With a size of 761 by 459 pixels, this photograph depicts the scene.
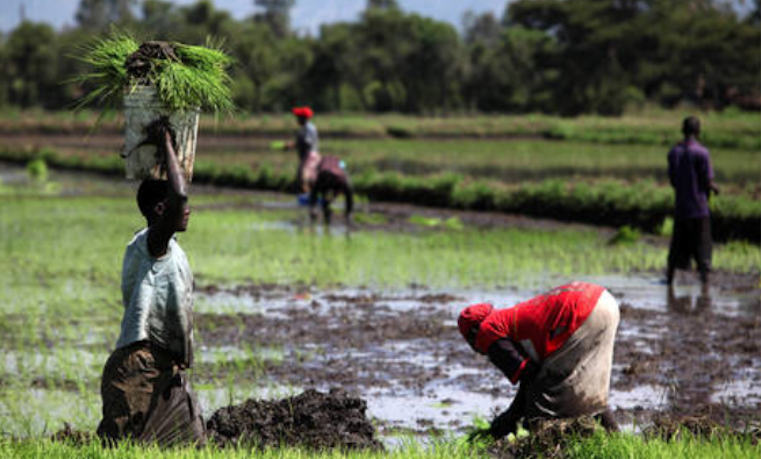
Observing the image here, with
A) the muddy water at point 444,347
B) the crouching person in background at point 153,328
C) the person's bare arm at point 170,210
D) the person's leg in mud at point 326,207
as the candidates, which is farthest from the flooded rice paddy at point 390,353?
the person's leg in mud at point 326,207

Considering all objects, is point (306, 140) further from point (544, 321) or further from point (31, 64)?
point (31, 64)

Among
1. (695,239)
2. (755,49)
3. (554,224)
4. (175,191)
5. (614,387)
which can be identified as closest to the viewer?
(175,191)

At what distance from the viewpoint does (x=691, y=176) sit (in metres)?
11.2

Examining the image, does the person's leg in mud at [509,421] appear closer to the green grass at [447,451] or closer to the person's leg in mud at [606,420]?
the green grass at [447,451]

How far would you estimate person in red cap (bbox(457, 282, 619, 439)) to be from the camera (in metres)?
5.06

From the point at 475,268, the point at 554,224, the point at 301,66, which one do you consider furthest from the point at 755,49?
the point at 475,268

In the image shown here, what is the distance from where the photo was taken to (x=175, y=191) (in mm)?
4566

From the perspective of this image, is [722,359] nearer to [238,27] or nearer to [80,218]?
[80,218]

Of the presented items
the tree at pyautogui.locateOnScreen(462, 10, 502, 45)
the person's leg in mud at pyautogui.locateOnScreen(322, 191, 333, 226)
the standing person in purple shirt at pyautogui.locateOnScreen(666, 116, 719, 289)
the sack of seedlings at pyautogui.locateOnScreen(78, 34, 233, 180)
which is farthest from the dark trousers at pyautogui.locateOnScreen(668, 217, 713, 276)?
the tree at pyautogui.locateOnScreen(462, 10, 502, 45)

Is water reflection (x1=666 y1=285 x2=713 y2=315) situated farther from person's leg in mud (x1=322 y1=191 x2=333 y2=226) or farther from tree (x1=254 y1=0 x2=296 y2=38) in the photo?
tree (x1=254 y1=0 x2=296 y2=38)

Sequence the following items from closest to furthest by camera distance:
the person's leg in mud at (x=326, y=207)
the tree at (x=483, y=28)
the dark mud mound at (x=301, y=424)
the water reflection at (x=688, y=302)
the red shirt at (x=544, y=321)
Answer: the red shirt at (x=544, y=321) → the dark mud mound at (x=301, y=424) → the water reflection at (x=688, y=302) → the person's leg in mud at (x=326, y=207) → the tree at (x=483, y=28)

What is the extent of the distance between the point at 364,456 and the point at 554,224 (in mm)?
13834

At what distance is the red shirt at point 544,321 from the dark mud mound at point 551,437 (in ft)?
1.05

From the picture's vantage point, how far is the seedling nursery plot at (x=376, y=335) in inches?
219
